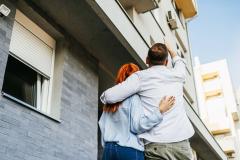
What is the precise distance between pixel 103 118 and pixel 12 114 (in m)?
2.27

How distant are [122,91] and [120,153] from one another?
509 mm

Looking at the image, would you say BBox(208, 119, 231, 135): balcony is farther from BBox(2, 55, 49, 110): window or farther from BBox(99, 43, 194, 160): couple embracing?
→ BBox(99, 43, 194, 160): couple embracing

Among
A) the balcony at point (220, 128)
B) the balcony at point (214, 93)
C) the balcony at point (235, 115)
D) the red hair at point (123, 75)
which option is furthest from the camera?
the balcony at point (214, 93)

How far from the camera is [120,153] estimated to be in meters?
2.80

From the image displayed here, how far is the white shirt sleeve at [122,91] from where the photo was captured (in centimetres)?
297

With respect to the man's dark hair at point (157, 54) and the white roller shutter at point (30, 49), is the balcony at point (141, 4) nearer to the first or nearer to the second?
the white roller shutter at point (30, 49)

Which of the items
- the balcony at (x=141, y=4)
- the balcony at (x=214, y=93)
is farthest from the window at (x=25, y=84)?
the balcony at (x=214, y=93)

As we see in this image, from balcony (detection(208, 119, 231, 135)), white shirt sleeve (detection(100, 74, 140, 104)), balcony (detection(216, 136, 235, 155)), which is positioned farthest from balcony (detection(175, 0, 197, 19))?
white shirt sleeve (detection(100, 74, 140, 104))

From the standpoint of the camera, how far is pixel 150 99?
3068 mm

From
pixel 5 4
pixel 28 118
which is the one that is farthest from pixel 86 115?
pixel 5 4

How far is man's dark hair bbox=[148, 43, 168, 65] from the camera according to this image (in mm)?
3201

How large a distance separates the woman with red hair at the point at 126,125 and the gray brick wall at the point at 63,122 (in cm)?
210

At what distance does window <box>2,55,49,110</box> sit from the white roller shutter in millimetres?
118

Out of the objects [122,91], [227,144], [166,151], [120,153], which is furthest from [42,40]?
[227,144]
